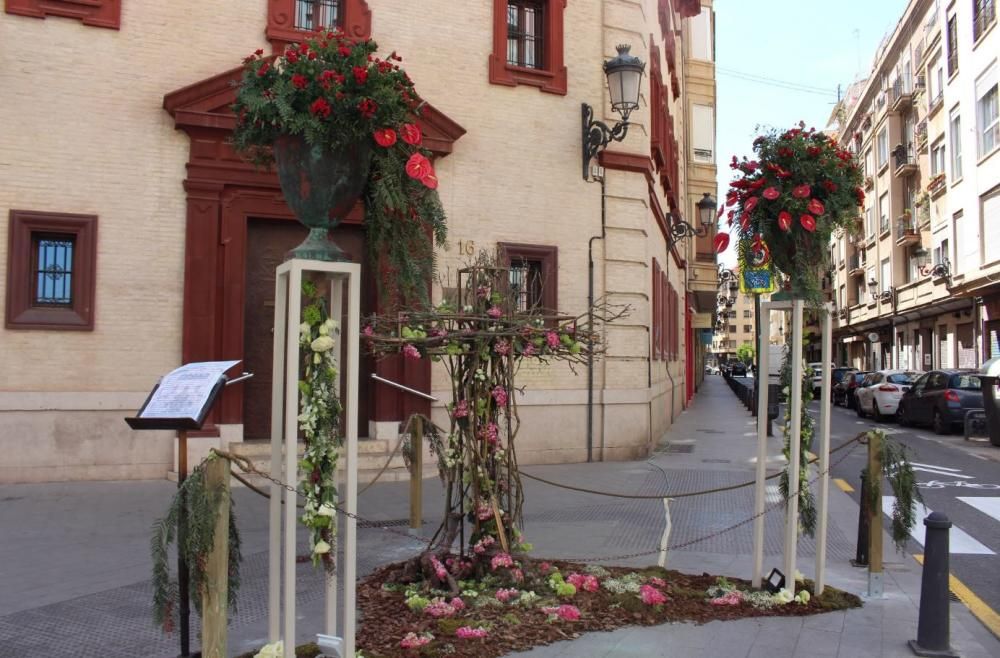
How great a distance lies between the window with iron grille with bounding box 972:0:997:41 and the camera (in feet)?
90.6

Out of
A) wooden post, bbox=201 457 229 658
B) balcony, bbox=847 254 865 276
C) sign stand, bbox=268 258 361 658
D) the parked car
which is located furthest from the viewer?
balcony, bbox=847 254 865 276

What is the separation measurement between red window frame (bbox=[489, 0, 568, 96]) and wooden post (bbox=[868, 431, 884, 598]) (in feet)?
27.6

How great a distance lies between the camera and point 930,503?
10406 millimetres

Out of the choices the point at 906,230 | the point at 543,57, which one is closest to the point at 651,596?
the point at 543,57

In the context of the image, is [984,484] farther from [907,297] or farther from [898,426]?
[907,297]

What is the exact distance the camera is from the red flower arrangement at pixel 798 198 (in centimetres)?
597

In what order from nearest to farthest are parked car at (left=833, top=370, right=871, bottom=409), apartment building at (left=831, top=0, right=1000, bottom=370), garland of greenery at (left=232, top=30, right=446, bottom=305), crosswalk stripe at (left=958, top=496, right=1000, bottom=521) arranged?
garland of greenery at (left=232, top=30, right=446, bottom=305) → crosswalk stripe at (left=958, top=496, right=1000, bottom=521) → apartment building at (left=831, top=0, right=1000, bottom=370) → parked car at (left=833, top=370, right=871, bottom=409)

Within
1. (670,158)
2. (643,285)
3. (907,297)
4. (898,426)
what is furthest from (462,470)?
(907,297)

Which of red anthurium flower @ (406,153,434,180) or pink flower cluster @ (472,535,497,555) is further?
pink flower cluster @ (472,535,497,555)

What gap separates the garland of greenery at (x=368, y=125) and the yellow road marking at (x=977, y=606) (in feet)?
14.0

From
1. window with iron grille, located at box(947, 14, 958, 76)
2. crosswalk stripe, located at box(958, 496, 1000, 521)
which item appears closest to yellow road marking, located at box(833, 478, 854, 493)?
crosswalk stripe, located at box(958, 496, 1000, 521)

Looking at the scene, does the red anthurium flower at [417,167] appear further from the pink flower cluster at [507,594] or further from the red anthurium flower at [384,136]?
the pink flower cluster at [507,594]

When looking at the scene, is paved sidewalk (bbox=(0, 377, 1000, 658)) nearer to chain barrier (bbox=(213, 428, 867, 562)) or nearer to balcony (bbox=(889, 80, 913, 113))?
chain barrier (bbox=(213, 428, 867, 562))

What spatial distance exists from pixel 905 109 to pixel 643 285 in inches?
1364
